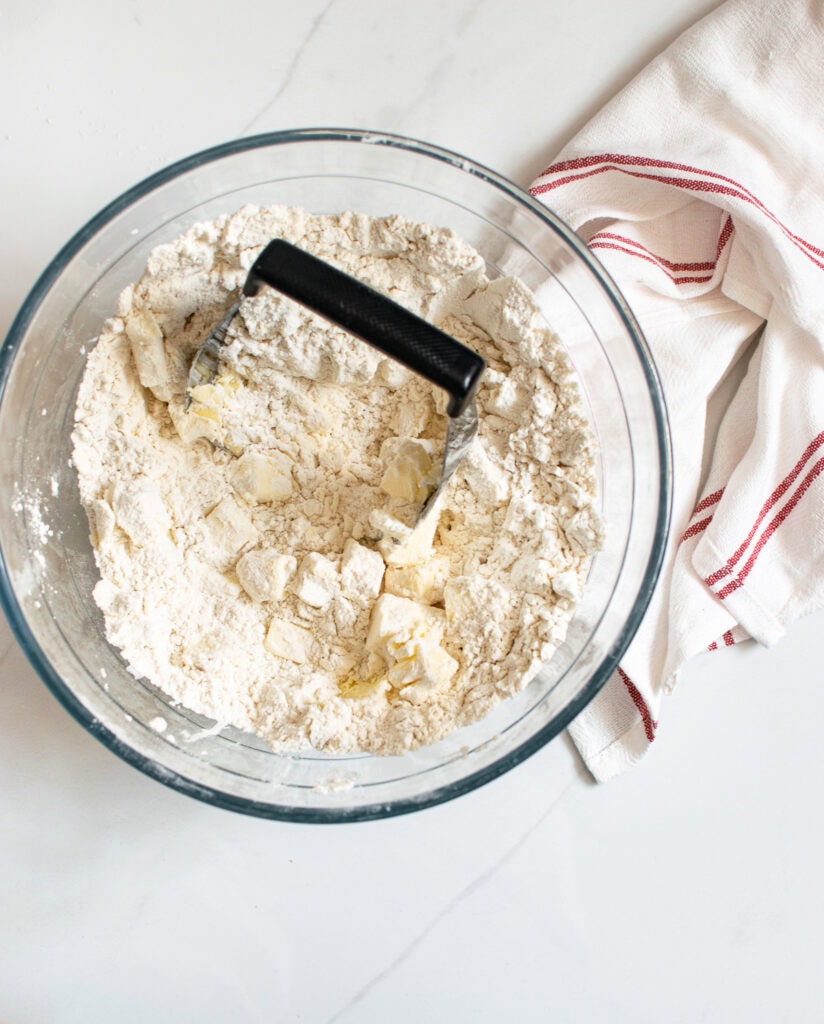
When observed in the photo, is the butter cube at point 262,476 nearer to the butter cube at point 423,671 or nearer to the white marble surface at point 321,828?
the butter cube at point 423,671

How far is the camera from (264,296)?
0.85 metres

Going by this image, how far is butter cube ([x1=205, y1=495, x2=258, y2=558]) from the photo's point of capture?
86 centimetres

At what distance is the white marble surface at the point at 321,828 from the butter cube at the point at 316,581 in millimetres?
293

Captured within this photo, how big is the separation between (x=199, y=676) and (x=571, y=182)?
653 mm

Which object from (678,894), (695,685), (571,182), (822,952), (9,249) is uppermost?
(9,249)

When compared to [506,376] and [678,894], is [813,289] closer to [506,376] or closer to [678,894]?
[506,376]

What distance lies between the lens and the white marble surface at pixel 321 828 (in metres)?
0.94

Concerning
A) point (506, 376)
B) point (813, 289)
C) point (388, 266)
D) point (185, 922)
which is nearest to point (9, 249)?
point (388, 266)

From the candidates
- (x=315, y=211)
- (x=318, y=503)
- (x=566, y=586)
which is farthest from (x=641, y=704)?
(x=315, y=211)

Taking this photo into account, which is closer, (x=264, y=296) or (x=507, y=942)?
(x=264, y=296)

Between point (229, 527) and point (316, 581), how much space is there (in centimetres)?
11

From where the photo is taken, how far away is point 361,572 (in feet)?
2.76

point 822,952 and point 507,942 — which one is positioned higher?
point 507,942

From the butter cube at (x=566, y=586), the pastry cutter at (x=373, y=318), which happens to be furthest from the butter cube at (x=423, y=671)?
the pastry cutter at (x=373, y=318)
